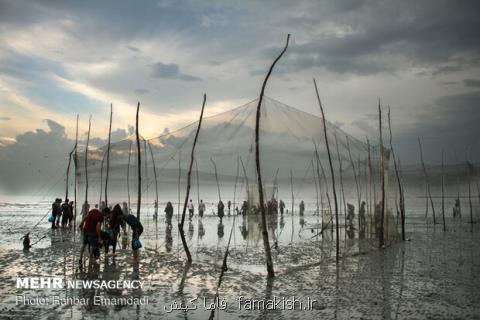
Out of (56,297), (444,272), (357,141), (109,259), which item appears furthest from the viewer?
(357,141)

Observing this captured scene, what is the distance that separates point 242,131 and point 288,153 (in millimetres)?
2469

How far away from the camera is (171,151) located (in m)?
17.4

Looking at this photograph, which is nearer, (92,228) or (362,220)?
(92,228)

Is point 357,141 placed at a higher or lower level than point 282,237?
higher

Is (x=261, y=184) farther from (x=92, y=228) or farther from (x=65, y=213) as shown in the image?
(x=65, y=213)

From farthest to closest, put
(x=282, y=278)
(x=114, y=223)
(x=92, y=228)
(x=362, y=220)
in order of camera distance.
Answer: (x=362, y=220) → (x=114, y=223) → (x=92, y=228) → (x=282, y=278)

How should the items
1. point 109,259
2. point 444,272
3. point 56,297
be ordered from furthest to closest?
point 109,259 → point 444,272 → point 56,297

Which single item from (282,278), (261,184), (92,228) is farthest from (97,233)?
(282,278)

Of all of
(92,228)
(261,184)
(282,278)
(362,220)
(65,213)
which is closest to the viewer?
(261,184)

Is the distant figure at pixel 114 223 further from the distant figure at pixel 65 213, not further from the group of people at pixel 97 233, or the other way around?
the distant figure at pixel 65 213

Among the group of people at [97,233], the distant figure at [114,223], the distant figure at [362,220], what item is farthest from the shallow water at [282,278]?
the distant figure at [362,220]

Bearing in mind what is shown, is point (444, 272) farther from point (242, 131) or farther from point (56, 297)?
point (56, 297)

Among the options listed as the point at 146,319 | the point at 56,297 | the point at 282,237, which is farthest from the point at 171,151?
the point at 146,319

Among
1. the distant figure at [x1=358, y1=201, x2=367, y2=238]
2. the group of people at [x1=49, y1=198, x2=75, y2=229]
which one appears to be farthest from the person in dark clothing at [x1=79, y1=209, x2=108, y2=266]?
the group of people at [x1=49, y1=198, x2=75, y2=229]
